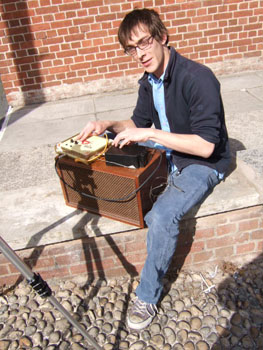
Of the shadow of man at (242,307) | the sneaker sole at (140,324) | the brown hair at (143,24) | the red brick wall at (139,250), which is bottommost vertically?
the shadow of man at (242,307)

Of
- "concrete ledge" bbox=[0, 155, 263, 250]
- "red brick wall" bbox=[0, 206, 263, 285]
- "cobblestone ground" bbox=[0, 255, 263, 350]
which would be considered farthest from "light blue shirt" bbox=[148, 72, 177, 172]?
"cobblestone ground" bbox=[0, 255, 263, 350]

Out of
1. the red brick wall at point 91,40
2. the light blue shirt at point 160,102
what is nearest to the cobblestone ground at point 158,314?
the light blue shirt at point 160,102

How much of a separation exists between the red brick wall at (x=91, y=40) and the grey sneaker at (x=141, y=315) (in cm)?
398

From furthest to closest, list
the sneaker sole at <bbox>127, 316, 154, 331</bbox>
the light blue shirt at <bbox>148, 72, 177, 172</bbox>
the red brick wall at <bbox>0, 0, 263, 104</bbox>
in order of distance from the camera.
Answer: the red brick wall at <bbox>0, 0, 263, 104</bbox> → the light blue shirt at <bbox>148, 72, 177, 172</bbox> → the sneaker sole at <bbox>127, 316, 154, 331</bbox>

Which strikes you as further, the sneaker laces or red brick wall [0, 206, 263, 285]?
red brick wall [0, 206, 263, 285]

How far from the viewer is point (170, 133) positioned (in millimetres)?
2002

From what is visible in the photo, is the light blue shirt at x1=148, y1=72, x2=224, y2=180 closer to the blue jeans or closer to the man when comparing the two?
the man

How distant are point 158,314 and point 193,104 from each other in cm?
135

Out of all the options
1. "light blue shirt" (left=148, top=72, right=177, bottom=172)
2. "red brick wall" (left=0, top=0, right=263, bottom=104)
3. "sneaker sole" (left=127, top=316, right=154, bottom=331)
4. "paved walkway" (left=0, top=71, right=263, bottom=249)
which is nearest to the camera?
"sneaker sole" (left=127, top=316, right=154, bottom=331)

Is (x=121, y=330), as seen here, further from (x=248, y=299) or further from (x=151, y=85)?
(x=151, y=85)

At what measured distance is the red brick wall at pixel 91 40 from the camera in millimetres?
4789

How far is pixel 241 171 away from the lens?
260 cm

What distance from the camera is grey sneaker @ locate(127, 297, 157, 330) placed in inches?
81.5

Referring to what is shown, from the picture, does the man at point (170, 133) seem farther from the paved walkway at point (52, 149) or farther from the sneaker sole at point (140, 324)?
the paved walkway at point (52, 149)
